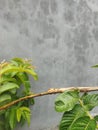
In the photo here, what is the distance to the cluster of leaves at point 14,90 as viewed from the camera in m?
2.33

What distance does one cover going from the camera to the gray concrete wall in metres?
2.65

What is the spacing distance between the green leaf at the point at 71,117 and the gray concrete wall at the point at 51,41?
171 centimetres

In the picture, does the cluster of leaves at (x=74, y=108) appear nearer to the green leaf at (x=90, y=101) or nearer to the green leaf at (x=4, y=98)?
the green leaf at (x=90, y=101)

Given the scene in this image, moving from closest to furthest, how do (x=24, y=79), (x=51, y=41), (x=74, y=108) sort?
(x=74, y=108), (x=24, y=79), (x=51, y=41)

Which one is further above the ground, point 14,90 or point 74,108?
point 74,108

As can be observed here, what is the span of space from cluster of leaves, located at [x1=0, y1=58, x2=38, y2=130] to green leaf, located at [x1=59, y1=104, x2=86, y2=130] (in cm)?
123

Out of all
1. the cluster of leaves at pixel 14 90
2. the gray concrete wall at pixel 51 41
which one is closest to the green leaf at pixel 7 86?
the cluster of leaves at pixel 14 90

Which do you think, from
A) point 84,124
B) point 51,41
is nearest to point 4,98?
point 51,41

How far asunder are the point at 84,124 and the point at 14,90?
170cm

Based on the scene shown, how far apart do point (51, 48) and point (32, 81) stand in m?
0.43

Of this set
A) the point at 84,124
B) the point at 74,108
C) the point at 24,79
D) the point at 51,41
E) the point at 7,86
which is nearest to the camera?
the point at 84,124

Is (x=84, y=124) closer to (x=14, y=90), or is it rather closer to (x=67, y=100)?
(x=67, y=100)

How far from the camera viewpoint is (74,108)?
103cm

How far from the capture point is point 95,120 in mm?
928
